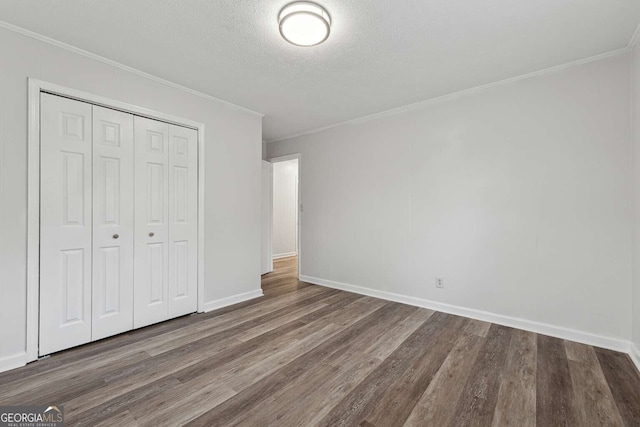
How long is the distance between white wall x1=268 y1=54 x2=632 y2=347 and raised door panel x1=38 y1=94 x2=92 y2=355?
3.02 meters

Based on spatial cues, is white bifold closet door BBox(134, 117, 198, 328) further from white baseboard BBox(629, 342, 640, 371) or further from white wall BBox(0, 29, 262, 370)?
white baseboard BBox(629, 342, 640, 371)

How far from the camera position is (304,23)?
1.94 meters

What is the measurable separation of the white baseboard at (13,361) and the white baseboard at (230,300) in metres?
1.48

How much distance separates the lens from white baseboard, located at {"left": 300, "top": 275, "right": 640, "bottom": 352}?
2460 mm

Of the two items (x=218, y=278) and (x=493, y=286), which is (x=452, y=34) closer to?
(x=493, y=286)

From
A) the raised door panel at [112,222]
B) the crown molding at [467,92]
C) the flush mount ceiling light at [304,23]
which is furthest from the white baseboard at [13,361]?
the crown molding at [467,92]

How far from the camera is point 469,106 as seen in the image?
10.5ft

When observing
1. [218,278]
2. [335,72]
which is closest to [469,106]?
[335,72]

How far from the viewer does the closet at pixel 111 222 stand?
233 centimetres

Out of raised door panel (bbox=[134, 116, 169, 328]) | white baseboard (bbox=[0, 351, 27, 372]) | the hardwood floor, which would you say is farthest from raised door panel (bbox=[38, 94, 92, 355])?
raised door panel (bbox=[134, 116, 169, 328])

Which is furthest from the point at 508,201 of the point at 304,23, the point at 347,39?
the point at 304,23

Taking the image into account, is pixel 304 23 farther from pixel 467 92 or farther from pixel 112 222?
pixel 112 222

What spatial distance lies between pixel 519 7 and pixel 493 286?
2.46 metres

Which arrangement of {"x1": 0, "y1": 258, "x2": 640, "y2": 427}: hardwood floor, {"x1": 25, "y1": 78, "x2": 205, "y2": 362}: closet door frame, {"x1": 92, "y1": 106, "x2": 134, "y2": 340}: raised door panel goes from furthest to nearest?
{"x1": 92, "y1": 106, "x2": 134, "y2": 340}: raised door panel < {"x1": 25, "y1": 78, "x2": 205, "y2": 362}: closet door frame < {"x1": 0, "y1": 258, "x2": 640, "y2": 427}: hardwood floor
